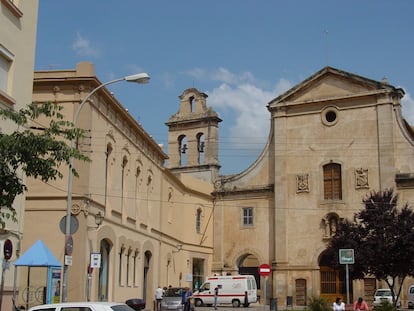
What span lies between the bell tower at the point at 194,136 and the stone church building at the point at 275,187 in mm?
87

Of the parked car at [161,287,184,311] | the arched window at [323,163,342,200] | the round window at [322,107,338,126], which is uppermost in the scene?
the round window at [322,107,338,126]

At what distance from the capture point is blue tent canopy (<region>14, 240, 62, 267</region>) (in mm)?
19422

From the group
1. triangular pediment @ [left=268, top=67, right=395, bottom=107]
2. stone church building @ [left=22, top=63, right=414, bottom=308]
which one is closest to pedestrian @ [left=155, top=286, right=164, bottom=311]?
stone church building @ [left=22, top=63, right=414, bottom=308]

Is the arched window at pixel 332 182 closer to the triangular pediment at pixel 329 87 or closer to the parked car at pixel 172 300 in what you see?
the triangular pediment at pixel 329 87

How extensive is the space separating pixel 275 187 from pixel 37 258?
106 feet

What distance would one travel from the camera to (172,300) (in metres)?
37.2

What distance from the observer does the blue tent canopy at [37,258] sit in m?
19.4

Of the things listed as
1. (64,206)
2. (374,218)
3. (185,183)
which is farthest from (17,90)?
(185,183)

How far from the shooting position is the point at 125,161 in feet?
114


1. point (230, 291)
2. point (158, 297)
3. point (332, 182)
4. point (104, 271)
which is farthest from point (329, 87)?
point (104, 271)

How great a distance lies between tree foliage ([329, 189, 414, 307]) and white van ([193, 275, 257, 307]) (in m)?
11.0

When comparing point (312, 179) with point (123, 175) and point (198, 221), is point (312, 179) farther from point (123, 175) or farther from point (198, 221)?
point (123, 175)

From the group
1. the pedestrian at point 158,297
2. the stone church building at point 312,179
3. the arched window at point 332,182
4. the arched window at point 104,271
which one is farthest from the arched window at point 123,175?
the arched window at point 332,182

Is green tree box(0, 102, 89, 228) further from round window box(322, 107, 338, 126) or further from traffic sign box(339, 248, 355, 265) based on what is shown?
round window box(322, 107, 338, 126)
